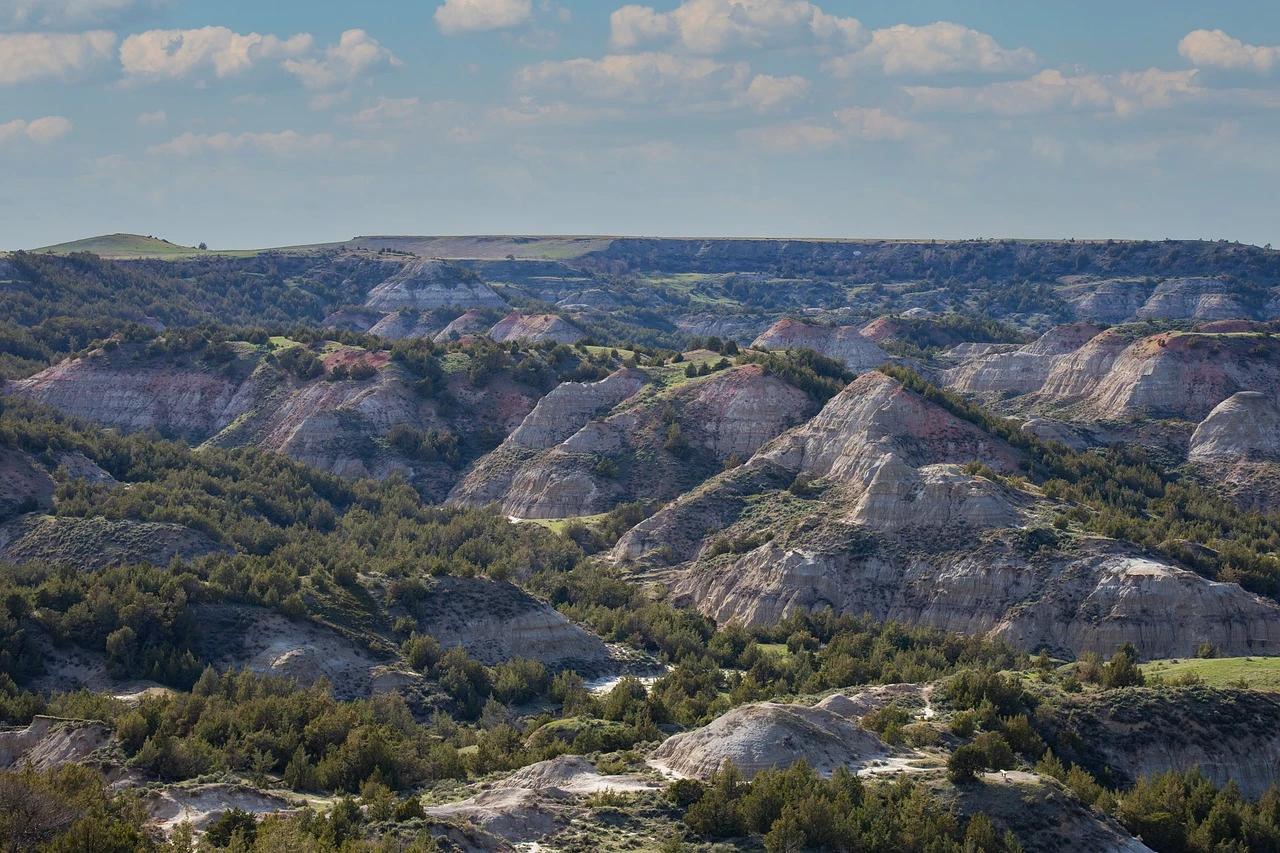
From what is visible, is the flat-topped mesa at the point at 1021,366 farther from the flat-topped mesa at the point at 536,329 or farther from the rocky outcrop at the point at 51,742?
the rocky outcrop at the point at 51,742

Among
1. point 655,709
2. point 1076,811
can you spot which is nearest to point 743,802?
point 1076,811

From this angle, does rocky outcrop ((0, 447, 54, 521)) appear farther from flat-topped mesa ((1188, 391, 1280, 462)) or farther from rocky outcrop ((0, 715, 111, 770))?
flat-topped mesa ((1188, 391, 1280, 462))

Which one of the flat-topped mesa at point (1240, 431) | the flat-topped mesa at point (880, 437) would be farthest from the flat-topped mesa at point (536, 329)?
the flat-topped mesa at point (880, 437)

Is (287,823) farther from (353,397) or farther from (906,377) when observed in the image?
(353,397)

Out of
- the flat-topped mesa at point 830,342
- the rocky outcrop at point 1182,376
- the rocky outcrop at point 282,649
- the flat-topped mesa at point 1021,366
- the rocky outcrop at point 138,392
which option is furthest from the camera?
the flat-topped mesa at point 830,342

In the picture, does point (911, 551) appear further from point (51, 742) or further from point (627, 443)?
point (51, 742)

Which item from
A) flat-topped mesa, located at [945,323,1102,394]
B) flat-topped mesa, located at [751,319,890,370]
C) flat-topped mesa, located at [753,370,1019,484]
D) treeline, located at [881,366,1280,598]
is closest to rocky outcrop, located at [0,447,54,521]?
flat-topped mesa, located at [753,370,1019,484]
